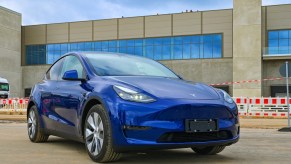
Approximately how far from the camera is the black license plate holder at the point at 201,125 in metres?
5.16

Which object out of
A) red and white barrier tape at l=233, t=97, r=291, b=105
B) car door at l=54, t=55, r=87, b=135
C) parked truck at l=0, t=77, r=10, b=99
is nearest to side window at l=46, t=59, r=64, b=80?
car door at l=54, t=55, r=87, b=135

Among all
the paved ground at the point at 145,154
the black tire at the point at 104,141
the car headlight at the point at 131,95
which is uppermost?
the car headlight at the point at 131,95

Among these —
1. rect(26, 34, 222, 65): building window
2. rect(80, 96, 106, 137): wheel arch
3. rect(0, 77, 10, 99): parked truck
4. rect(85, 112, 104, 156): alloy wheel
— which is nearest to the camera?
A: rect(85, 112, 104, 156): alloy wheel

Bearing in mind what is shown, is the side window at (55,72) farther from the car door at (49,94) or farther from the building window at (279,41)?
the building window at (279,41)

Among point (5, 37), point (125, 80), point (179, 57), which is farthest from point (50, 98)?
point (5, 37)

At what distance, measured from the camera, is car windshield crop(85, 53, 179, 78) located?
20.4 feet

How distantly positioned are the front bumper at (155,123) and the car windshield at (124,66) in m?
1.02

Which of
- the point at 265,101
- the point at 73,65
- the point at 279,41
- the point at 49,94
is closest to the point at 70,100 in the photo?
the point at 73,65

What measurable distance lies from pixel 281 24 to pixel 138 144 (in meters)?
46.6

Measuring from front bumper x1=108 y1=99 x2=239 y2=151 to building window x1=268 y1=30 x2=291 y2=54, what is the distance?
4483 cm

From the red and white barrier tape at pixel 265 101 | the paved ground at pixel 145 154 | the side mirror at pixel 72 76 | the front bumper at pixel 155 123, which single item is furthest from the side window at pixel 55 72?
the red and white barrier tape at pixel 265 101

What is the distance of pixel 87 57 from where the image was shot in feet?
21.5

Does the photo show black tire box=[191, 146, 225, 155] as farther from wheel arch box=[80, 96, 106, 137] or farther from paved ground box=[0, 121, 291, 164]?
wheel arch box=[80, 96, 106, 137]

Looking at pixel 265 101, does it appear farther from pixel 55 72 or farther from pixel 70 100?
pixel 70 100
